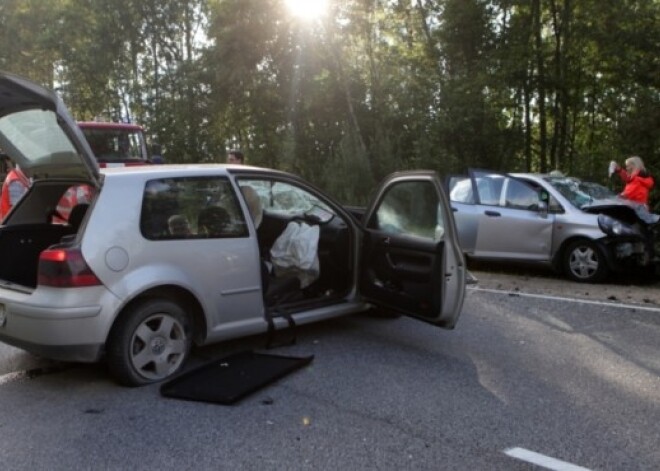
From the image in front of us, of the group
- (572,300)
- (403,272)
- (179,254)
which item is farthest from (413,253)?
(572,300)

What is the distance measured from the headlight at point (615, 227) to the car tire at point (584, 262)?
0.85 ft

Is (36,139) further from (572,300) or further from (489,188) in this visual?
(489,188)

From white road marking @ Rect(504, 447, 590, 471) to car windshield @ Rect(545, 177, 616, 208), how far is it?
6396 millimetres

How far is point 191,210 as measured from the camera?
4832 mm

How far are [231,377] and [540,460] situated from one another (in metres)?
→ 2.21

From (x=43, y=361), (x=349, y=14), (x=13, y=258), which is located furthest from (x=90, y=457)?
(x=349, y=14)

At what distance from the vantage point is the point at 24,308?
431cm

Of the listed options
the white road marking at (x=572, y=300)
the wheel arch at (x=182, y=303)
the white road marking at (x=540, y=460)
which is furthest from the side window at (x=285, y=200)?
the white road marking at (x=572, y=300)

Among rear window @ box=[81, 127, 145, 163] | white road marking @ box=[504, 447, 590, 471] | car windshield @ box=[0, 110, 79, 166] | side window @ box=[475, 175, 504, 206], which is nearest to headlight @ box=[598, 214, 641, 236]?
side window @ box=[475, 175, 504, 206]

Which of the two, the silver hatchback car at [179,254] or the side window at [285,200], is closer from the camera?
the silver hatchback car at [179,254]

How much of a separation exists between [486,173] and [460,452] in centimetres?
696

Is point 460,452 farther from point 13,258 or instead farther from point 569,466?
point 13,258

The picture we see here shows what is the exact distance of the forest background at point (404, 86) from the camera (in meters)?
15.2

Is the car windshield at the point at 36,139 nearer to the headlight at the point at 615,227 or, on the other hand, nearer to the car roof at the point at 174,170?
the car roof at the point at 174,170
